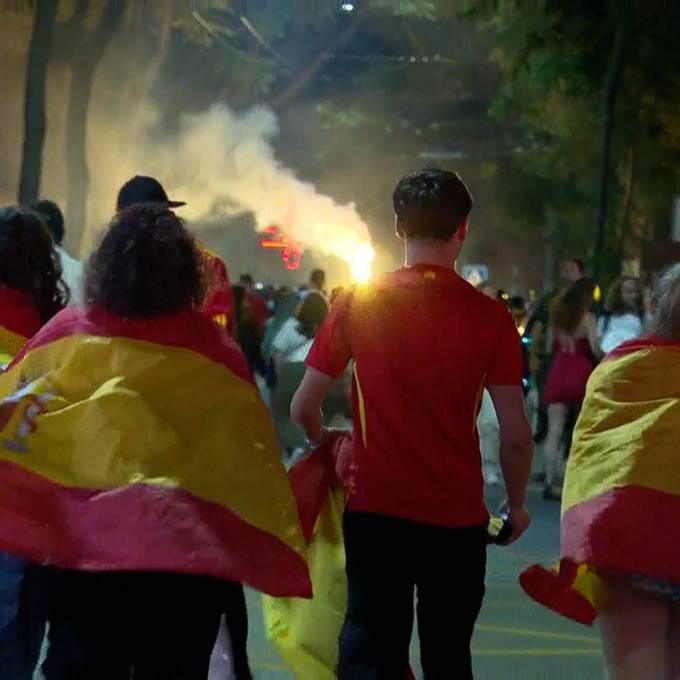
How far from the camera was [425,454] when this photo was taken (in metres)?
4.23

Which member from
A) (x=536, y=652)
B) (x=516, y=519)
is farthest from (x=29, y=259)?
(x=536, y=652)

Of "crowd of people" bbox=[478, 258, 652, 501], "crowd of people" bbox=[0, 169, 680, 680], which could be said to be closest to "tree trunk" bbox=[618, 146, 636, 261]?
"crowd of people" bbox=[478, 258, 652, 501]

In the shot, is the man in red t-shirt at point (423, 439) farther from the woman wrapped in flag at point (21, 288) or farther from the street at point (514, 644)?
the street at point (514, 644)

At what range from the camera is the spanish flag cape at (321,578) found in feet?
15.7

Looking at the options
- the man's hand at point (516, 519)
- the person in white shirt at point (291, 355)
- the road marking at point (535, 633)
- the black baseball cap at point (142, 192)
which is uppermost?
the black baseball cap at point (142, 192)

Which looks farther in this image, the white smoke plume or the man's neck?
the white smoke plume

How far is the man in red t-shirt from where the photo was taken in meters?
4.23

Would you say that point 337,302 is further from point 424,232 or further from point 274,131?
point 274,131

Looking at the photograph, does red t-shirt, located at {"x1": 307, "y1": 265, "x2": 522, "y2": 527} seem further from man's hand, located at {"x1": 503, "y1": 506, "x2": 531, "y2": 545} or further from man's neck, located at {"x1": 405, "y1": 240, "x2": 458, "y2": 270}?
man's hand, located at {"x1": 503, "y1": 506, "x2": 531, "y2": 545}

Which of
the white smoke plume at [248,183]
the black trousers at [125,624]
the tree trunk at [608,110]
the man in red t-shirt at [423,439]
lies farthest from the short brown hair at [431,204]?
the white smoke plume at [248,183]

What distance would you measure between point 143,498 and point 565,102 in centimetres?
2848

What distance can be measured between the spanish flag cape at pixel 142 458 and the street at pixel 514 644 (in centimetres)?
279

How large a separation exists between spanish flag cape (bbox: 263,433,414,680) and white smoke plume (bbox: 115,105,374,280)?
22097 mm

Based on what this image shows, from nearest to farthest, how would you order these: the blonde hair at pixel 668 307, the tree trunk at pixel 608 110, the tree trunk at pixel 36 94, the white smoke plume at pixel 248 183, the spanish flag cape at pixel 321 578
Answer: the blonde hair at pixel 668 307 < the spanish flag cape at pixel 321 578 < the tree trunk at pixel 36 94 < the tree trunk at pixel 608 110 < the white smoke plume at pixel 248 183
